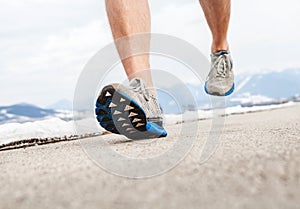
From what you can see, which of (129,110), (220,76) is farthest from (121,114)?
(220,76)

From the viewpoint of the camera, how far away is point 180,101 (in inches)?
51.9

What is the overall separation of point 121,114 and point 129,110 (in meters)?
0.02

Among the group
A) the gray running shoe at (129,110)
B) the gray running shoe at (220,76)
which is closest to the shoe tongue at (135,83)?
the gray running shoe at (129,110)

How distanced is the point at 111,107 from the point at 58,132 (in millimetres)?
751

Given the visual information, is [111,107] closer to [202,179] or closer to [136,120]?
[136,120]

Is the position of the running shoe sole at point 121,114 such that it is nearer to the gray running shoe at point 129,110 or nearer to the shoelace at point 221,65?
the gray running shoe at point 129,110

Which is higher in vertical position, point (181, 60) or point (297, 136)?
point (181, 60)

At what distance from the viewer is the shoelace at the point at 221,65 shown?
1569 mm

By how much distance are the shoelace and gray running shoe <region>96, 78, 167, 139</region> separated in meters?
0.52

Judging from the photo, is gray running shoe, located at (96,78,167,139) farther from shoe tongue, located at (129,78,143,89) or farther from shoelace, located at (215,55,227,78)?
shoelace, located at (215,55,227,78)

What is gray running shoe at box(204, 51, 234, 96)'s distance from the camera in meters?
1.57

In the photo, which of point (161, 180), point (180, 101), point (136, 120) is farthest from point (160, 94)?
point (161, 180)

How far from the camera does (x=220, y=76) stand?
157cm

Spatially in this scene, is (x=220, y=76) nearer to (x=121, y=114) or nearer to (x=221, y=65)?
(x=221, y=65)
